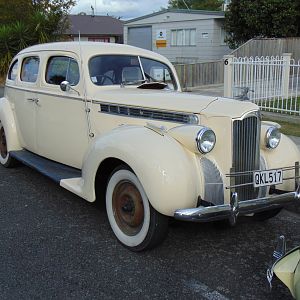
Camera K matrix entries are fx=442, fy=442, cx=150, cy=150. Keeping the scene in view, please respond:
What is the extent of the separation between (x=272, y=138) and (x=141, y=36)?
25930 mm

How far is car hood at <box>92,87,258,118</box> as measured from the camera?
3811mm

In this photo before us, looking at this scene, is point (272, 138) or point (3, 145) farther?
point (3, 145)

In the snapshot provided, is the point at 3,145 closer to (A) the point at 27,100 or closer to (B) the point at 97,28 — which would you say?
(A) the point at 27,100

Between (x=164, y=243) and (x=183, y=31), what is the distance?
77.6ft

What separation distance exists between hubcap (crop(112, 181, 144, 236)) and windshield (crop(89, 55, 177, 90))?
1461 millimetres

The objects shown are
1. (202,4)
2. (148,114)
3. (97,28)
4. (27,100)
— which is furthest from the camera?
(202,4)

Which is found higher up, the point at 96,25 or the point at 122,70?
the point at 96,25

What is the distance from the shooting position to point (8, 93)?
22.0 feet

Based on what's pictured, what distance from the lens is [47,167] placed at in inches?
209

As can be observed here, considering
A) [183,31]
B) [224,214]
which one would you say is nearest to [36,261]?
[224,214]

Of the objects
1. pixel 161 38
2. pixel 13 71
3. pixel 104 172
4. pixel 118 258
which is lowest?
pixel 118 258

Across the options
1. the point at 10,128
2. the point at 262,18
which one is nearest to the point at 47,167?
the point at 10,128

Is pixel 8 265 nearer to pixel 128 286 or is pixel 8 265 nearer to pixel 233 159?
pixel 128 286

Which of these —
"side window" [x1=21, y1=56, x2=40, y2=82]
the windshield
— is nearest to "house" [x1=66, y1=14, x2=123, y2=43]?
"side window" [x1=21, y1=56, x2=40, y2=82]
